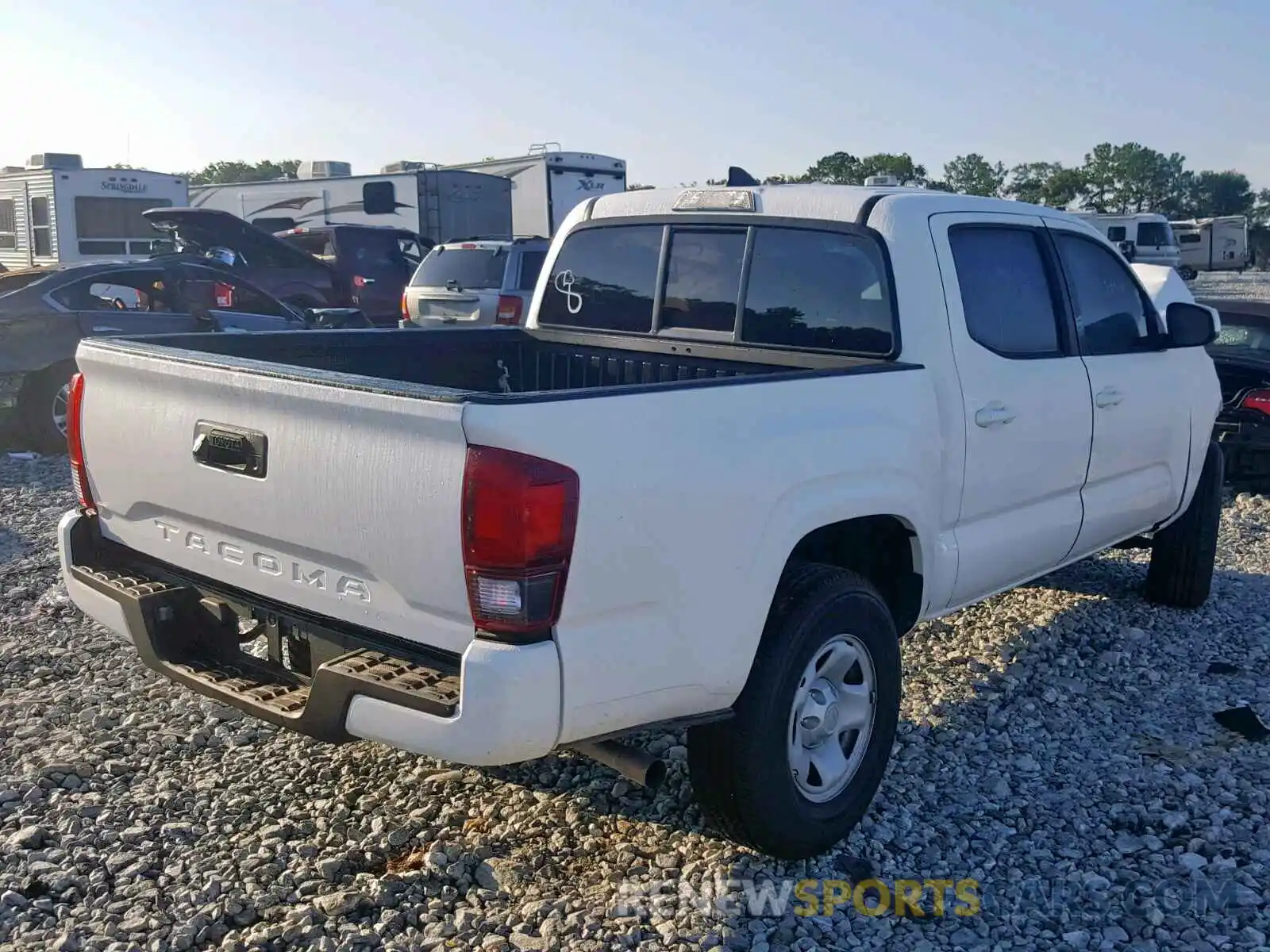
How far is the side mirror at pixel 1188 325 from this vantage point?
5.01 metres

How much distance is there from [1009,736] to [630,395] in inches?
97.9

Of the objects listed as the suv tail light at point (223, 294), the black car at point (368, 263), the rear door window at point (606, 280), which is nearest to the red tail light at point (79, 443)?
the rear door window at point (606, 280)

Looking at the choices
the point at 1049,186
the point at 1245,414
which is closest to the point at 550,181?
the point at 1245,414

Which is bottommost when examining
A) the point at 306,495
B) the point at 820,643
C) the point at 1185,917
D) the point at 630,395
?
the point at 1185,917

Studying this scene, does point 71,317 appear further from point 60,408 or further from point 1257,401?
point 1257,401

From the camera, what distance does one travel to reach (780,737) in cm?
328

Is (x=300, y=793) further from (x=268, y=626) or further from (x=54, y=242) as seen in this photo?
(x=54, y=242)

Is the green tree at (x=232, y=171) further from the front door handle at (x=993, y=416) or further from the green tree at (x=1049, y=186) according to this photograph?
the front door handle at (x=993, y=416)

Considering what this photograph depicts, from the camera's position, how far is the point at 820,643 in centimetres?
338

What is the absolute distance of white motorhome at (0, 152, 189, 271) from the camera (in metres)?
19.8

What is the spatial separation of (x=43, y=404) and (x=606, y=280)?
21.6ft

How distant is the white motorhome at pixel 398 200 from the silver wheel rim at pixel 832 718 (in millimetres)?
19718

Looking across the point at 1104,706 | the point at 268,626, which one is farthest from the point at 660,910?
the point at 1104,706

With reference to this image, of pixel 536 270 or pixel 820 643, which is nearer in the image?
pixel 820 643
